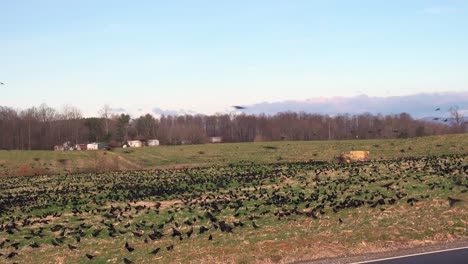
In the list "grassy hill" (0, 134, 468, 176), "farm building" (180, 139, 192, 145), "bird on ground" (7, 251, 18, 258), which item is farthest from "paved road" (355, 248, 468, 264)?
"farm building" (180, 139, 192, 145)

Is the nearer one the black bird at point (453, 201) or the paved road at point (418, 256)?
the paved road at point (418, 256)

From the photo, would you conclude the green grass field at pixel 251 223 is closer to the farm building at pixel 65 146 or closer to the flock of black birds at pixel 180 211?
the flock of black birds at pixel 180 211

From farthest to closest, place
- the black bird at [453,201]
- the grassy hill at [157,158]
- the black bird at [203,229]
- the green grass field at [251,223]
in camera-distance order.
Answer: the grassy hill at [157,158] < the black bird at [453,201] < the black bird at [203,229] < the green grass field at [251,223]

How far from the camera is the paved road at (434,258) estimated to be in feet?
34.6

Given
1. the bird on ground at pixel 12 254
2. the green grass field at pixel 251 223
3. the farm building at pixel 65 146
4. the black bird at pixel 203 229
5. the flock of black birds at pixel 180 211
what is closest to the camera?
the green grass field at pixel 251 223

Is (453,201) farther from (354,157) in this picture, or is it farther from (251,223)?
(354,157)

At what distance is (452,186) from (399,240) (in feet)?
26.7

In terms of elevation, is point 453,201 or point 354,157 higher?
point 354,157

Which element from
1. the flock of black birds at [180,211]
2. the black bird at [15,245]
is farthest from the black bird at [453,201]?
the black bird at [15,245]

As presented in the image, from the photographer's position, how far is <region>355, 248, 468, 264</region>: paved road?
10.5 metres

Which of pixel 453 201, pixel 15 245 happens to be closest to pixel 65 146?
pixel 15 245

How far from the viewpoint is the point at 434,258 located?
10.8 metres

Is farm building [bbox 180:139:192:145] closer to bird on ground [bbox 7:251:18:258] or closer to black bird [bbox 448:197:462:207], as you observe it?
black bird [bbox 448:197:462:207]

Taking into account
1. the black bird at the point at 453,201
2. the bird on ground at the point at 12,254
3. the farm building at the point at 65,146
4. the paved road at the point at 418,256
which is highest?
the farm building at the point at 65,146
